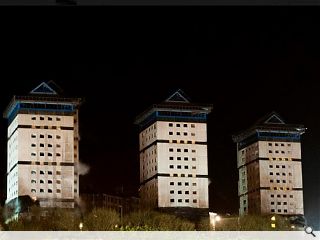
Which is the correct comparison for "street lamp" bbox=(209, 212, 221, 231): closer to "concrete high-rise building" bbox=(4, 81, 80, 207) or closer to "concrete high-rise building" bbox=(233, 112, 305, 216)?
"concrete high-rise building" bbox=(233, 112, 305, 216)

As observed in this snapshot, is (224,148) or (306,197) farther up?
(224,148)

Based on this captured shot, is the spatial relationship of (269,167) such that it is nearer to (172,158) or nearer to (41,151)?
(172,158)

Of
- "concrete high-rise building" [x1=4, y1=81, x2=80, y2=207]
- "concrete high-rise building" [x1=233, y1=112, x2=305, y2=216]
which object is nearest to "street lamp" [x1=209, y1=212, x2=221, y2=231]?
"concrete high-rise building" [x1=233, y1=112, x2=305, y2=216]

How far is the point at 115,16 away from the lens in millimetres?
5102

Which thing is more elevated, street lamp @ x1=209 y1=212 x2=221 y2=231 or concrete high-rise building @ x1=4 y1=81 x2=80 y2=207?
concrete high-rise building @ x1=4 y1=81 x2=80 y2=207

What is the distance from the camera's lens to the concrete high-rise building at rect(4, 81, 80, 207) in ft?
16.2

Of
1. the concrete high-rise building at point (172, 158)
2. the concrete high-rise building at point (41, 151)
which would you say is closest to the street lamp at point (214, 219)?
the concrete high-rise building at point (172, 158)

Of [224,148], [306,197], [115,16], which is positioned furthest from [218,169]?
[115,16]

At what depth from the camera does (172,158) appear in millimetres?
5094

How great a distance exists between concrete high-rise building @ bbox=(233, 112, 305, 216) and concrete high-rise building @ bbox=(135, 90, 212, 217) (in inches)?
10.2

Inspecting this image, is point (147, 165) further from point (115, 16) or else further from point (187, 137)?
point (115, 16)

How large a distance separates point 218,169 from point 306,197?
1.87 ft

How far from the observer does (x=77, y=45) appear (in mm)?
5078
